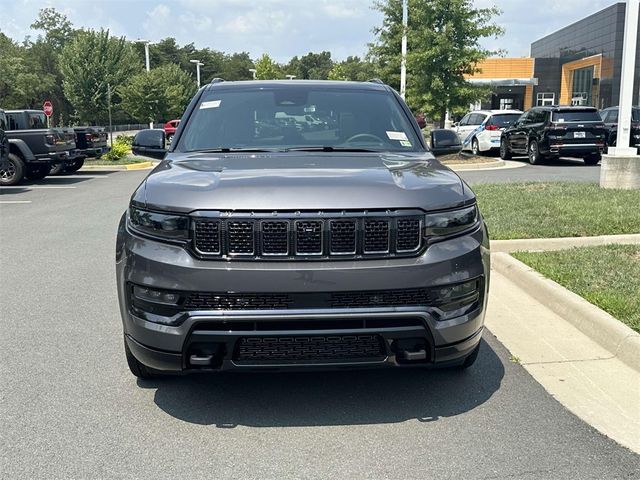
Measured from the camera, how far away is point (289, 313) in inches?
126

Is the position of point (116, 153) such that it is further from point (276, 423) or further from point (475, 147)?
point (276, 423)

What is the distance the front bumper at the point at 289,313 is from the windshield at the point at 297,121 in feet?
4.59

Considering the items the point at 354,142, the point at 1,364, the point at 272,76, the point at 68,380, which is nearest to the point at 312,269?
the point at 354,142

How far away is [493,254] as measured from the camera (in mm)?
7203

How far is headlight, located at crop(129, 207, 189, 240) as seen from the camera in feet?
11.0

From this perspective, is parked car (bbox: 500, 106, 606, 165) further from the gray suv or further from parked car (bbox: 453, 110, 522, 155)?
the gray suv

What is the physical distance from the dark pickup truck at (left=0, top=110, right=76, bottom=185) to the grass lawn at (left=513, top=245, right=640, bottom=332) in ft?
43.8

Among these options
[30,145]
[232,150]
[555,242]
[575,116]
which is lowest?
[555,242]

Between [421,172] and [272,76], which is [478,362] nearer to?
[421,172]

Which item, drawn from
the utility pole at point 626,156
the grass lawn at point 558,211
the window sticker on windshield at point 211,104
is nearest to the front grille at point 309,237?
the window sticker on windshield at point 211,104

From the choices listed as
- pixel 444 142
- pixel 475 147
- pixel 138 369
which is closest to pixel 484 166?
pixel 475 147

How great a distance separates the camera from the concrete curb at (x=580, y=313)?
14.4 feet

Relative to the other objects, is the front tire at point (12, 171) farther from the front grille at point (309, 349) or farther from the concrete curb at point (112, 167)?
the front grille at point (309, 349)

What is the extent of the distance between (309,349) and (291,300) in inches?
10.6
